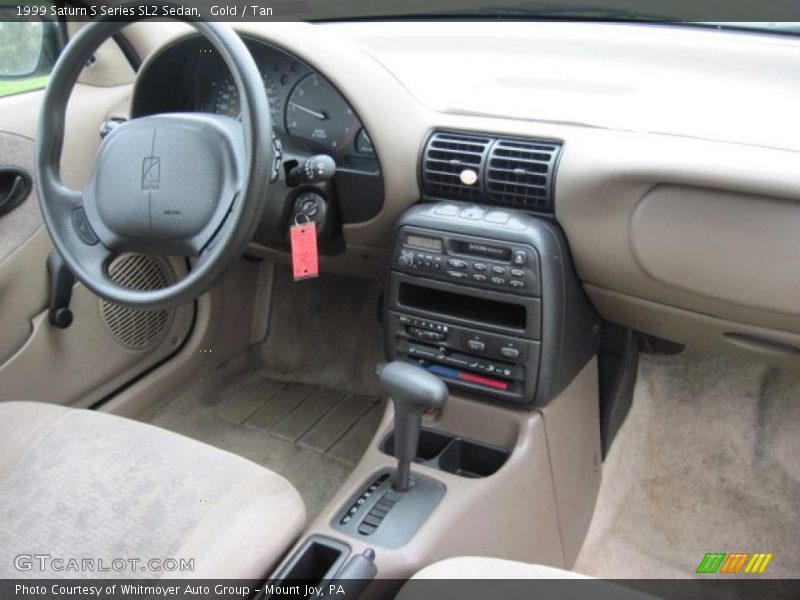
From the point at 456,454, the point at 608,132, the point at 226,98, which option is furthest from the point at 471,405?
the point at 226,98

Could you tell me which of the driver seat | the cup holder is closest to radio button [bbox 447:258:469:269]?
the cup holder

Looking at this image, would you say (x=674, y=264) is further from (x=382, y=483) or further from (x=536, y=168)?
(x=382, y=483)

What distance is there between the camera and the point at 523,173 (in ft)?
4.23

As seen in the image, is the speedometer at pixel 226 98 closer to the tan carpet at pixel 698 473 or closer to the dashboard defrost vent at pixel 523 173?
the dashboard defrost vent at pixel 523 173

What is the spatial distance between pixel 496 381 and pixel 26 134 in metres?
1.13

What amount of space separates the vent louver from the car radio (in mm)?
28

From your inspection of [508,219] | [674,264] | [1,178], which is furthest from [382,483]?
[1,178]

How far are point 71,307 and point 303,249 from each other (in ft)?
2.27

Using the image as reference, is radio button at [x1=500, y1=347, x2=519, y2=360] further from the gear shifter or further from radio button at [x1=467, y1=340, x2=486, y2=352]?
the gear shifter

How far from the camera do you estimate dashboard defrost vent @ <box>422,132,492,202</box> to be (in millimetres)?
1324

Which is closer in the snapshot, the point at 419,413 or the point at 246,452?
the point at 419,413

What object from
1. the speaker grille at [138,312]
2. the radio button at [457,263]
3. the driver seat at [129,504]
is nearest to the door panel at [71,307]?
the speaker grille at [138,312]

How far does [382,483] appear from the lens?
1.30m

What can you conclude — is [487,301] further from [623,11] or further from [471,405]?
[623,11]
